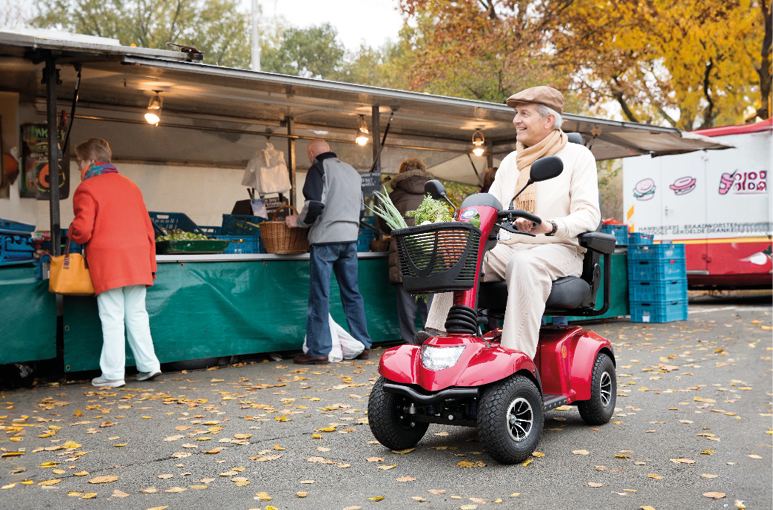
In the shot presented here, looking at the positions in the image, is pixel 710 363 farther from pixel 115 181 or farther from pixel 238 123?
pixel 238 123

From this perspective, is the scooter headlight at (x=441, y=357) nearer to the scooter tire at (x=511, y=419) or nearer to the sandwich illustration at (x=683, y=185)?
the scooter tire at (x=511, y=419)

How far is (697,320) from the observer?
11.2 meters

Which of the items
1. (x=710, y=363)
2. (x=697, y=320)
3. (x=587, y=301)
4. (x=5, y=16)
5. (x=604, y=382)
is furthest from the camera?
(x=5, y=16)

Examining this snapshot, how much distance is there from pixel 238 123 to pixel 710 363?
6.81 metres

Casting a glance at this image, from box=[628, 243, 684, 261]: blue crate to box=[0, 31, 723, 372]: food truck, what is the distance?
0.23m

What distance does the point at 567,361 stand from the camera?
433 centimetres

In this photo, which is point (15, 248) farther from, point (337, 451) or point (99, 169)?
point (337, 451)

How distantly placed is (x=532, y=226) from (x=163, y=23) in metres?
32.6

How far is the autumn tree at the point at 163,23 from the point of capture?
3120cm

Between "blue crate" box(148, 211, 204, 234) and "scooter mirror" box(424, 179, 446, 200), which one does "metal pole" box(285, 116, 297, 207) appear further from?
"scooter mirror" box(424, 179, 446, 200)

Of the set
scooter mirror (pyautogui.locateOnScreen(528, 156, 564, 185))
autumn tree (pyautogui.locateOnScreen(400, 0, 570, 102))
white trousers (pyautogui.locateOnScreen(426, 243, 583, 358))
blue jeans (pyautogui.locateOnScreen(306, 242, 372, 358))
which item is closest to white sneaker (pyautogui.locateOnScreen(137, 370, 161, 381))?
blue jeans (pyautogui.locateOnScreen(306, 242, 372, 358))

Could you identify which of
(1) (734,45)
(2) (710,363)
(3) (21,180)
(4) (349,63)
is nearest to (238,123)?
(3) (21,180)

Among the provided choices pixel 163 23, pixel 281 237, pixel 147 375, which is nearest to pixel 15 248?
pixel 147 375

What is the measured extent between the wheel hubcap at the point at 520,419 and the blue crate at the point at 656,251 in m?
7.59
